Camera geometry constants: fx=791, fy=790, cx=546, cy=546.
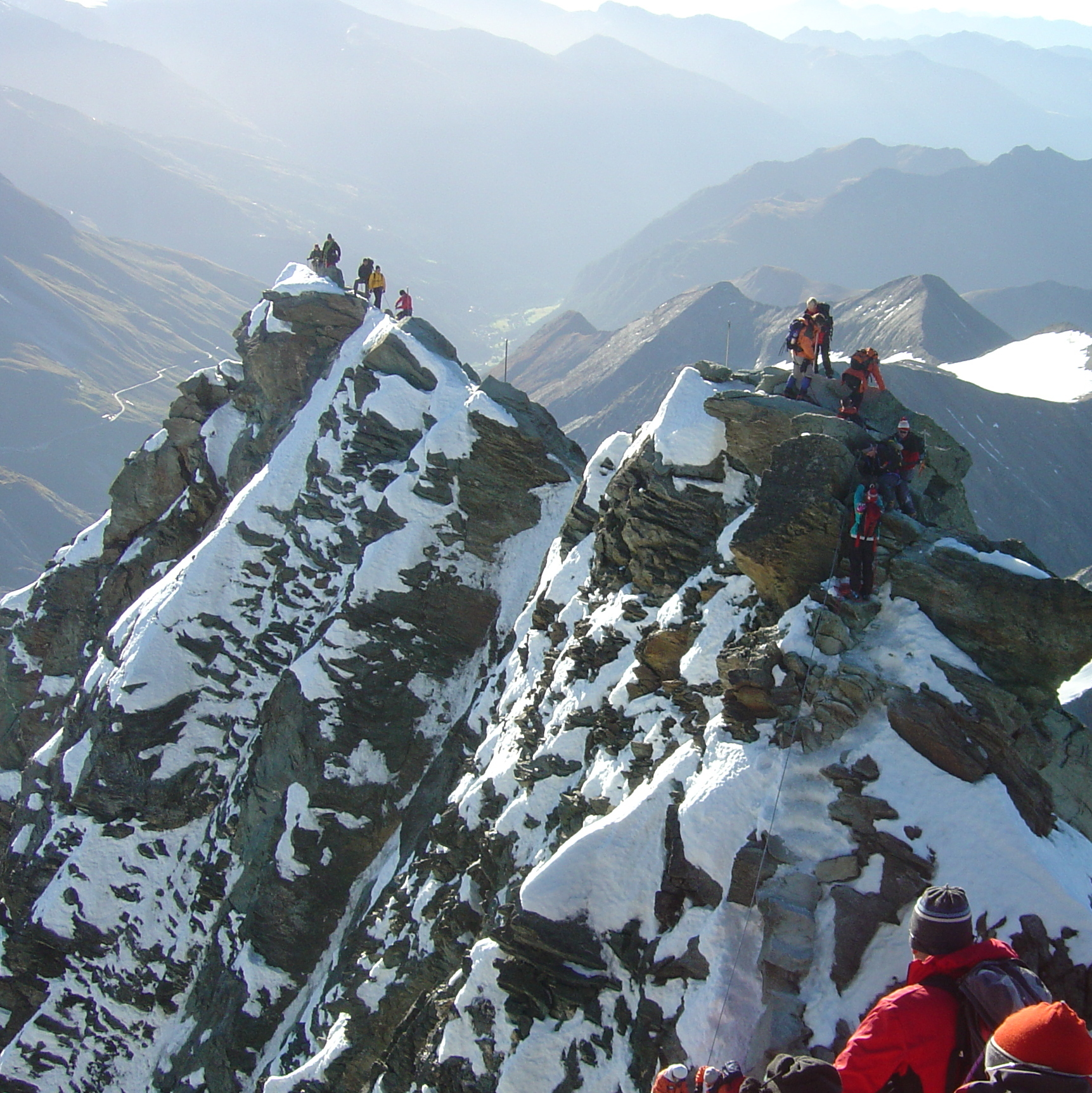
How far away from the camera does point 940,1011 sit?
5.78m

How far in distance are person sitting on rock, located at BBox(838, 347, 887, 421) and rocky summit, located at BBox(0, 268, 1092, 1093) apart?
91 centimetres

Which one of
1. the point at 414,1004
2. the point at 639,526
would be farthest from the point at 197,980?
the point at 639,526

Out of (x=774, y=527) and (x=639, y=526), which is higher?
(x=774, y=527)

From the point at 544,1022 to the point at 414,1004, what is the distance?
15.3ft

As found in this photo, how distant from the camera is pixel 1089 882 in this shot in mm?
10242

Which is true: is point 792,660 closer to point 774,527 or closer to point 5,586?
point 774,527

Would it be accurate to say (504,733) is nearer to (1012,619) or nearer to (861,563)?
(861,563)

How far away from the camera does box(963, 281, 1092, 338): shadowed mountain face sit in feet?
452

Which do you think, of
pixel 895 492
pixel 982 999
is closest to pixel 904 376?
pixel 895 492

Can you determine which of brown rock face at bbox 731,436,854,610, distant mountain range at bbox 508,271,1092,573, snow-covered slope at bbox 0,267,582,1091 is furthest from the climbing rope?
distant mountain range at bbox 508,271,1092,573

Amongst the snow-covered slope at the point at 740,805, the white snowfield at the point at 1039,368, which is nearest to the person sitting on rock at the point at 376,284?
the snow-covered slope at the point at 740,805

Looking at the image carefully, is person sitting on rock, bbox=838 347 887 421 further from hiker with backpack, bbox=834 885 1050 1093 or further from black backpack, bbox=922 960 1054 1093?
black backpack, bbox=922 960 1054 1093

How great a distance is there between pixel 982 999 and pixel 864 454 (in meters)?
9.70

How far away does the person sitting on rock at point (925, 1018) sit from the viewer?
5.74 metres
